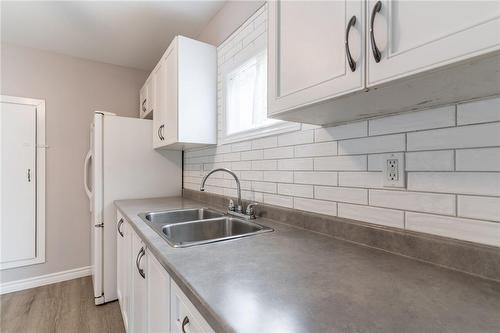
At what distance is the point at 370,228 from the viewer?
36.5 inches

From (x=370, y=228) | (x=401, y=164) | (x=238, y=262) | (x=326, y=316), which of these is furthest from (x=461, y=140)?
(x=238, y=262)

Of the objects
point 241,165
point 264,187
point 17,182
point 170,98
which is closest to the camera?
point 264,187

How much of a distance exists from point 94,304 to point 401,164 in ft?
8.79

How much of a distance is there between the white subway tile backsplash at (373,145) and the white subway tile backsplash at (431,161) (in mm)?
51

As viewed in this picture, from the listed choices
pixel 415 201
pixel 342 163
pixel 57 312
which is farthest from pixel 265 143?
pixel 57 312

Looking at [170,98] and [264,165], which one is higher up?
[170,98]

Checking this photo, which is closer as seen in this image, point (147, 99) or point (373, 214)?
point (373, 214)

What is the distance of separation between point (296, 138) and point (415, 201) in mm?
628

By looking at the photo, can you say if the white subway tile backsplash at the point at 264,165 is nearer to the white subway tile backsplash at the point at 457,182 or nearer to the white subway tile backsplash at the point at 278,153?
the white subway tile backsplash at the point at 278,153

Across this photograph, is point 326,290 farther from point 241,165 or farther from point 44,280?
point 44,280

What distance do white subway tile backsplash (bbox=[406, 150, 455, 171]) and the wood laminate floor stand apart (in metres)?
2.23

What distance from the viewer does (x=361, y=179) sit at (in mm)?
996

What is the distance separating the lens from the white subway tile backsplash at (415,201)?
76 cm

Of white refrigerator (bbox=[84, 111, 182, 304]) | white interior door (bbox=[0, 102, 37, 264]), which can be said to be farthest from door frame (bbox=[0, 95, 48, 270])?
white refrigerator (bbox=[84, 111, 182, 304])
